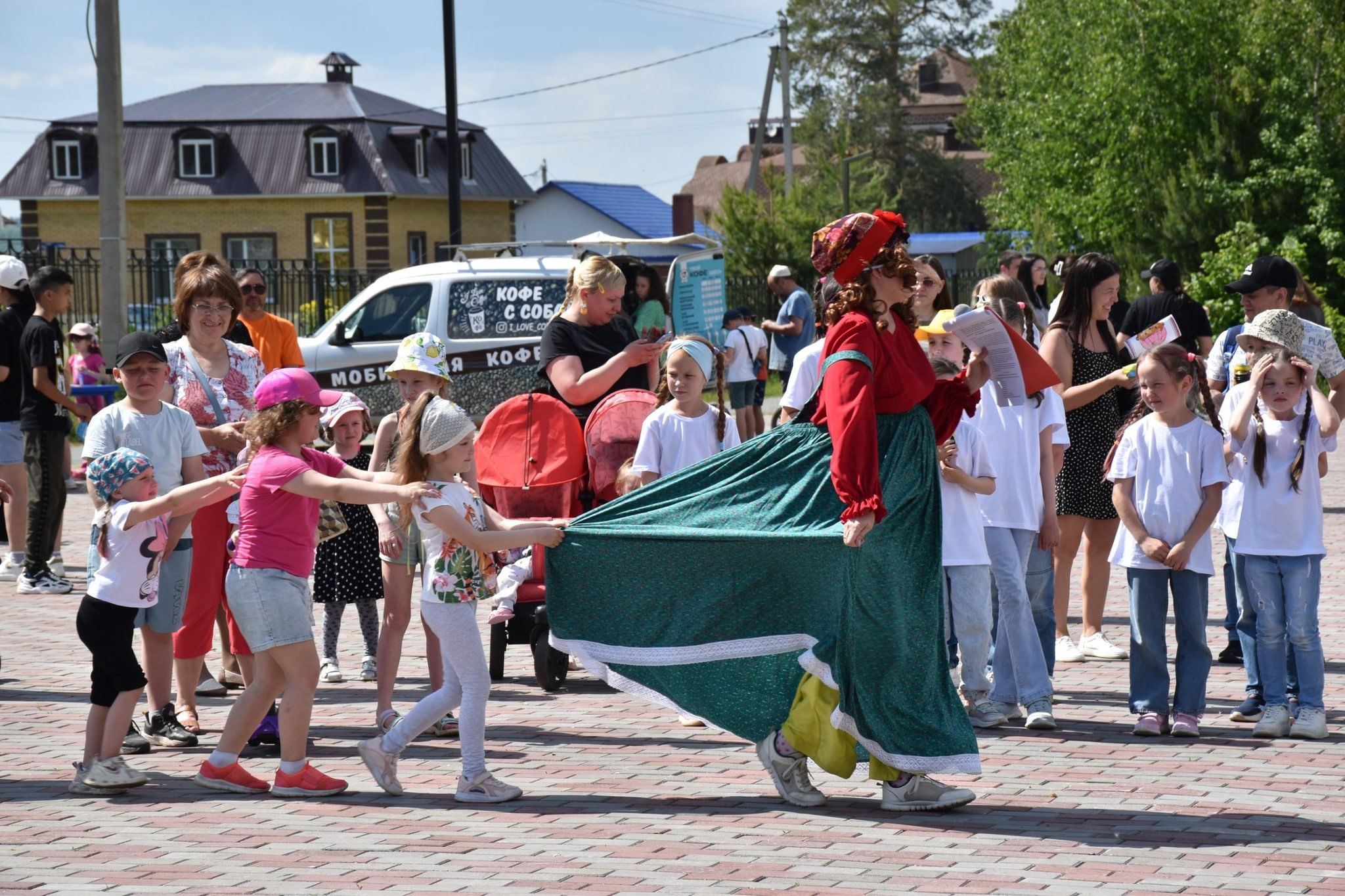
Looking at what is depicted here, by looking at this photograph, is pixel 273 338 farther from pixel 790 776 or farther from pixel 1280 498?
pixel 1280 498

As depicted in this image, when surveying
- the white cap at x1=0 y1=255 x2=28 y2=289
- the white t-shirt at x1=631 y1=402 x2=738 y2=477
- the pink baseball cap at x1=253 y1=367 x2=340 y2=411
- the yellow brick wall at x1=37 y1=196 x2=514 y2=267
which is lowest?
the white t-shirt at x1=631 y1=402 x2=738 y2=477

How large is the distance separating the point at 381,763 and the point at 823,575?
1.75 metres

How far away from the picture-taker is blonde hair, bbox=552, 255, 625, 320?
7812 mm

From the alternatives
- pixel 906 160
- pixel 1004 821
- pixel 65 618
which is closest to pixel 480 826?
pixel 1004 821

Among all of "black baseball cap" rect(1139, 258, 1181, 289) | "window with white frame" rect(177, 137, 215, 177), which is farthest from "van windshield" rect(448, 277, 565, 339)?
"window with white frame" rect(177, 137, 215, 177)

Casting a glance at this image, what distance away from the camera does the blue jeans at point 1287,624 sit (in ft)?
22.0

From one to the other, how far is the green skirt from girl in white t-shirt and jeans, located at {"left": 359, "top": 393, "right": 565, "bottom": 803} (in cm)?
29

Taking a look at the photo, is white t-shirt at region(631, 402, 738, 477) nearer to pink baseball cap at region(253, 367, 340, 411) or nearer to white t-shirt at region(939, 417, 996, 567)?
white t-shirt at region(939, 417, 996, 567)

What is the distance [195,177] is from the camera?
193 feet

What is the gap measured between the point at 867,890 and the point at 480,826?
4.78ft

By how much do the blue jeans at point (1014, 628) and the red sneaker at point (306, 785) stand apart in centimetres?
287

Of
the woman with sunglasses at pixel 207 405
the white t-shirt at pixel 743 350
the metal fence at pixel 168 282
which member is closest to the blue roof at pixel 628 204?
the metal fence at pixel 168 282

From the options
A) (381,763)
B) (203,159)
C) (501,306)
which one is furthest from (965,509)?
(203,159)

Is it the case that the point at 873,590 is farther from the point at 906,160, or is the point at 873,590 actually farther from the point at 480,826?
the point at 906,160
